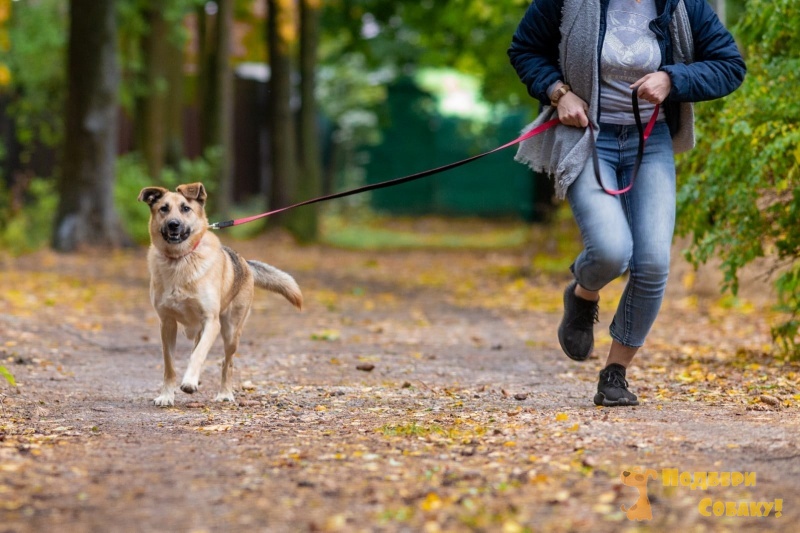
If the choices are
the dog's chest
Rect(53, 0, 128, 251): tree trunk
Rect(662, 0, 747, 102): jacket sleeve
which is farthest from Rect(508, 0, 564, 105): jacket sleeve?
Rect(53, 0, 128, 251): tree trunk

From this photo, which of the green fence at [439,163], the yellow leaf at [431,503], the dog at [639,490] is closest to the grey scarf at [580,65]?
the dog at [639,490]

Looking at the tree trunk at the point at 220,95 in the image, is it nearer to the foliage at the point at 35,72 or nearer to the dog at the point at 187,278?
the foliage at the point at 35,72

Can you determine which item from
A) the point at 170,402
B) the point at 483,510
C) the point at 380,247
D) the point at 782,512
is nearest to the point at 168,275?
the point at 170,402

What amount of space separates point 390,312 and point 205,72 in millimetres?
12747

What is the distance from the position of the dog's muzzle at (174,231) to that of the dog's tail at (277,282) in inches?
31.5

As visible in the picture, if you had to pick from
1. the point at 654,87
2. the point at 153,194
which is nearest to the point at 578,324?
the point at 654,87

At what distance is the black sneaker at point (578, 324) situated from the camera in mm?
5738

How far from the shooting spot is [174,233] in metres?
6.18

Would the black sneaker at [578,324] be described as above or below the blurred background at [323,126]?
below

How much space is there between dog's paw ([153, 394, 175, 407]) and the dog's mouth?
0.86 metres

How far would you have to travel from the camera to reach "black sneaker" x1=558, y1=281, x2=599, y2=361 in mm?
5738

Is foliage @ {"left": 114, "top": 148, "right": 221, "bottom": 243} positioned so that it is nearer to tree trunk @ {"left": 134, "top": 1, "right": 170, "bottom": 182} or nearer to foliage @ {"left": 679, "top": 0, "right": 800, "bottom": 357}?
tree trunk @ {"left": 134, "top": 1, "right": 170, "bottom": 182}

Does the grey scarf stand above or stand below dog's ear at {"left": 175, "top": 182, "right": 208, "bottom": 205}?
above

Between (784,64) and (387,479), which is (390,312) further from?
(387,479)
